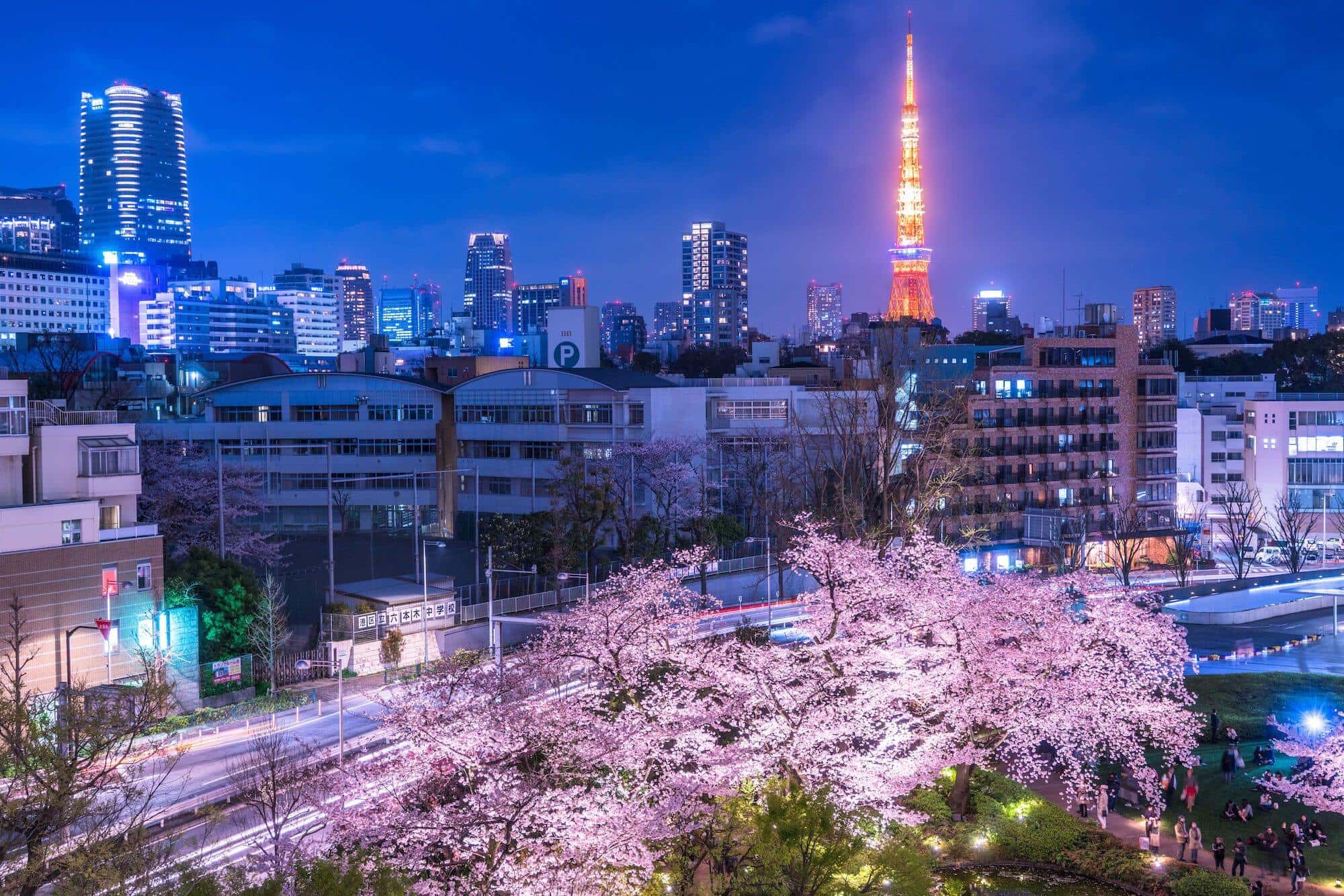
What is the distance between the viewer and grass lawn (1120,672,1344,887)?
21.6 m

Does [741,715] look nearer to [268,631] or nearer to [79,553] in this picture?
[268,631]

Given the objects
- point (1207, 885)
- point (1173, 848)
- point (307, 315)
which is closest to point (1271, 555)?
point (1173, 848)

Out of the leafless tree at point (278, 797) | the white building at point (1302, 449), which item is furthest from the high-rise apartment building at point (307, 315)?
the leafless tree at point (278, 797)

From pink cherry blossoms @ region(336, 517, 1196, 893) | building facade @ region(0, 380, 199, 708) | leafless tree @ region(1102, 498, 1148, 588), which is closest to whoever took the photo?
pink cherry blossoms @ region(336, 517, 1196, 893)

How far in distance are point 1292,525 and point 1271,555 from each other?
542 centimetres

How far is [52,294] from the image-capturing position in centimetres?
14612

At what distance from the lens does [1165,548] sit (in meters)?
56.4

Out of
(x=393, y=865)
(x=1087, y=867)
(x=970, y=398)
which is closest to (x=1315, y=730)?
(x=1087, y=867)

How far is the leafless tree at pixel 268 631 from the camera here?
95.7ft

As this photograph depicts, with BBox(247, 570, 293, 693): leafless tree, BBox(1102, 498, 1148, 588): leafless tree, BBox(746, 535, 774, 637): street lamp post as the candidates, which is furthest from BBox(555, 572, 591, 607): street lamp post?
BBox(1102, 498, 1148, 588): leafless tree

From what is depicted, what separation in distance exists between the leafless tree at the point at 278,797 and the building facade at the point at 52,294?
132664 mm

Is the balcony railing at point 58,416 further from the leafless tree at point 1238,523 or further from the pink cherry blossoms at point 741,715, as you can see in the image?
the leafless tree at point 1238,523

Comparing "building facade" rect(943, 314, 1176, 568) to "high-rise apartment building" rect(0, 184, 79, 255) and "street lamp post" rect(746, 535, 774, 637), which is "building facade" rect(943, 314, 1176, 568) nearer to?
"street lamp post" rect(746, 535, 774, 637)

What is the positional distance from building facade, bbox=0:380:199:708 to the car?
4940cm
